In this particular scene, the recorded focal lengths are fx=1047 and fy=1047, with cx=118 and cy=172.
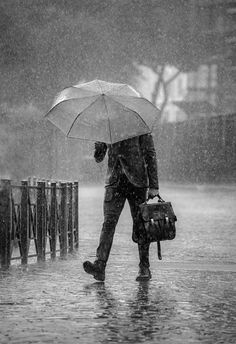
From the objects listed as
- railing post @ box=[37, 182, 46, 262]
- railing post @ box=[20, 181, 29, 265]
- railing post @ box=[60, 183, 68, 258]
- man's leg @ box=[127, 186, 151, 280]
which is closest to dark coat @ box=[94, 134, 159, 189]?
man's leg @ box=[127, 186, 151, 280]

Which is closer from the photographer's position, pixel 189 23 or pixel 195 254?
pixel 195 254

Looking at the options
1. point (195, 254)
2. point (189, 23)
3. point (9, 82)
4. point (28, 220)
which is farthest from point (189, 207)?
point (189, 23)

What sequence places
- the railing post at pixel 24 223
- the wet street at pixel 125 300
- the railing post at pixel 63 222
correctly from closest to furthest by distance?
the wet street at pixel 125 300 → the railing post at pixel 24 223 → the railing post at pixel 63 222

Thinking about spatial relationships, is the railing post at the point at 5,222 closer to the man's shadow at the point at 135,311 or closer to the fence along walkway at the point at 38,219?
the fence along walkway at the point at 38,219

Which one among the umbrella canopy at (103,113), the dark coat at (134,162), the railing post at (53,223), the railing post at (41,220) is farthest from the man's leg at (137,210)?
the railing post at (53,223)

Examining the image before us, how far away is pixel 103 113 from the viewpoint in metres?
9.23

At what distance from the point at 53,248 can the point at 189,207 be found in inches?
514

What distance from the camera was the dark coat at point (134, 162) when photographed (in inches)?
367

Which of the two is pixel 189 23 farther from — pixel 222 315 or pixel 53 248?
pixel 222 315

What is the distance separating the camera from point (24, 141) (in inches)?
1524

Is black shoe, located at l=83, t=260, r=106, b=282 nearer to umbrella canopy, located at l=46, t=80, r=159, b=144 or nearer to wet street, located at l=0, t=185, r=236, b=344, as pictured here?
wet street, located at l=0, t=185, r=236, b=344

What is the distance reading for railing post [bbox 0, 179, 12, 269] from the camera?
34.8 ft

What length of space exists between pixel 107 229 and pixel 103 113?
1.05 meters

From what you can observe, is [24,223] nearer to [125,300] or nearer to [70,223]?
[70,223]
